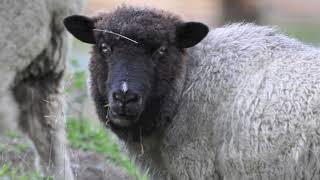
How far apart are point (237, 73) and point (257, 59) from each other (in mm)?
199

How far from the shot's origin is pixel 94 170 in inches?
351

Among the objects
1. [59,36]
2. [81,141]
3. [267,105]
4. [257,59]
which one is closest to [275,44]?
[257,59]

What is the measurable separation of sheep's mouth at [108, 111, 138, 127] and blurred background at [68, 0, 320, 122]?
827 cm

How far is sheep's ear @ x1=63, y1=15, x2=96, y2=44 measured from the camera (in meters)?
7.23

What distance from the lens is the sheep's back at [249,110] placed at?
655 centimetres

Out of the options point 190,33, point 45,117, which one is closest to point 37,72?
point 45,117

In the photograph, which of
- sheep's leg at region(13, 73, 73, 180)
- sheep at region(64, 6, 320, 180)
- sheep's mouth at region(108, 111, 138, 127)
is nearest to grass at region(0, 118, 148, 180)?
sheep's leg at region(13, 73, 73, 180)

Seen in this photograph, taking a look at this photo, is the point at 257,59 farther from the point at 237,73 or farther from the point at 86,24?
the point at 86,24

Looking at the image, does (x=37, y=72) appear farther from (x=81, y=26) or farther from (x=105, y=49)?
(x=105, y=49)

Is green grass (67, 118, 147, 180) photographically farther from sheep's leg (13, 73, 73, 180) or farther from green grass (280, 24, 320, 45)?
green grass (280, 24, 320, 45)

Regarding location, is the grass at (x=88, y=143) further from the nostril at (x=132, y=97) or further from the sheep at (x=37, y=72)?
the nostril at (x=132, y=97)

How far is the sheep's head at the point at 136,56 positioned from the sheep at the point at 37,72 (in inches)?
40.7

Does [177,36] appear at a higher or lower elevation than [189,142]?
higher

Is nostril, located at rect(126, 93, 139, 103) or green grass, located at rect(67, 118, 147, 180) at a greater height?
nostril, located at rect(126, 93, 139, 103)
